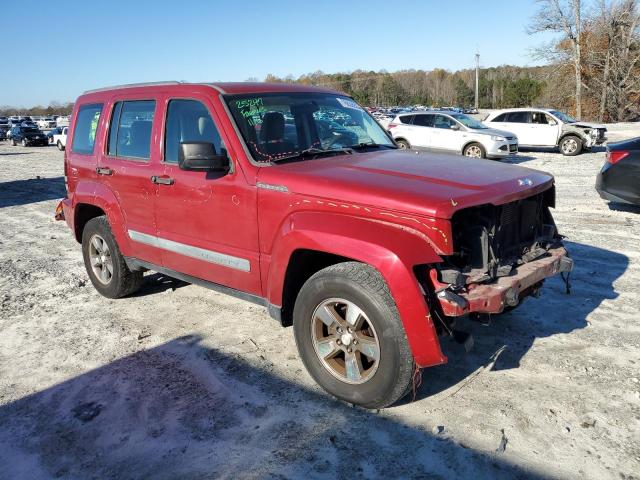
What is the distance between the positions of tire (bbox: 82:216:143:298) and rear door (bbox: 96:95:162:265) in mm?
419

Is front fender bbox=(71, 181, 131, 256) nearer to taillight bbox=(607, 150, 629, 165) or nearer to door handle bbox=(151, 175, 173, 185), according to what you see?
door handle bbox=(151, 175, 173, 185)

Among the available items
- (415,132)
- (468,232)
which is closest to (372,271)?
(468,232)

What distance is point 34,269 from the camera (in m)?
6.69

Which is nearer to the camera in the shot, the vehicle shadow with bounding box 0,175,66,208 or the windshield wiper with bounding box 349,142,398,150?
the windshield wiper with bounding box 349,142,398,150

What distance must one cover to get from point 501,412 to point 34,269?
19.5 feet

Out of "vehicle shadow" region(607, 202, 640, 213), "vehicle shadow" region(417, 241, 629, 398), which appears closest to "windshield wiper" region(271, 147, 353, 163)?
"vehicle shadow" region(417, 241, 629, 398)

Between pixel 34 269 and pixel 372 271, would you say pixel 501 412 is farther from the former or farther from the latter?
pixel 34 269

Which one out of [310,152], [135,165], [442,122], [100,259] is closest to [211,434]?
[310,152]

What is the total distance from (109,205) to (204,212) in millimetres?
1492

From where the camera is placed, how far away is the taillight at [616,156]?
329 inches

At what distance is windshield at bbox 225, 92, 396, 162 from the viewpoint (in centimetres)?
399

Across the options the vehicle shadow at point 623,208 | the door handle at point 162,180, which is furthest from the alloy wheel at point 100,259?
the vehicle shadow at point 623,208

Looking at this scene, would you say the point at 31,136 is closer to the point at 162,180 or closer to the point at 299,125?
the point at 162,180

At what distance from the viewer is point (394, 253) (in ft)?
9.74
